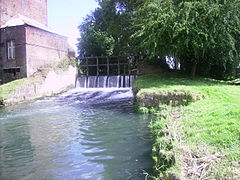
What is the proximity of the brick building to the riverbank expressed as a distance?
1543 millimetres

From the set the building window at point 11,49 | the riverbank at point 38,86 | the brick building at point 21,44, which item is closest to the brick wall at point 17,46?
the brick building at point 21,44

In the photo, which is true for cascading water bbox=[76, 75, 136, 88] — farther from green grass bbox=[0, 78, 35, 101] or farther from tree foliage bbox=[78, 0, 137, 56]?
green grass bbox=[0, 78, 35, 101]

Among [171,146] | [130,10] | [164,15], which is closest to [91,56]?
[130,10]

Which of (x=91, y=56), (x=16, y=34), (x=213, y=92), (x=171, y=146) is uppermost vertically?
(x=16, y=34)

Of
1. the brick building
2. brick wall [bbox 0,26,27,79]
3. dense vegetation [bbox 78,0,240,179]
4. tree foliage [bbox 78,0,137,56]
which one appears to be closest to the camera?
dense vegetation [bbox 78,0,240,179]

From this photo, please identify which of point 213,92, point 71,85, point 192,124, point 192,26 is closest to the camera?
point 192,124

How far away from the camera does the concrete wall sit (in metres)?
16.7

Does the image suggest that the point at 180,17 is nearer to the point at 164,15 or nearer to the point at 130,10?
the point at 164,15

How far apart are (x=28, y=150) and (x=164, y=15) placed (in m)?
8.55

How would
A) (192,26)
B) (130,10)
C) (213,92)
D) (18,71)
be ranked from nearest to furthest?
(213,92) → (192,26) → (130,10) → (18,71)

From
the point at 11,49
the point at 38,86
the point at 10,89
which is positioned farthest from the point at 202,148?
the point at 11,49

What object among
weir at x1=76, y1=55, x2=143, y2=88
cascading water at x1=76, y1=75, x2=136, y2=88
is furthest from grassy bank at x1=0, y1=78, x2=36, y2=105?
weir at x1=76, y1=55, x2=143, y2=88

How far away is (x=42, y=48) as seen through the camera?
59.1 feet

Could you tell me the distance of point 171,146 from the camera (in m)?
3.30
